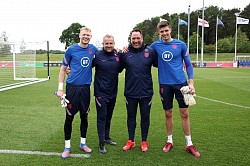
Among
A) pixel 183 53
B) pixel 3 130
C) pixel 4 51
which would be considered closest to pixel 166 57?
pixel 183 53

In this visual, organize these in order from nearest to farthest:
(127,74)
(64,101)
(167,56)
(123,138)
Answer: (64,101) → (167,56) → (127,74) → (123,138)

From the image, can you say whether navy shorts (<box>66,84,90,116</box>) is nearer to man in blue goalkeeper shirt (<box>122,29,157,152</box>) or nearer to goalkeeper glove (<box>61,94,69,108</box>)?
goalkeeper glove (<box>61,94,69,108</box>)

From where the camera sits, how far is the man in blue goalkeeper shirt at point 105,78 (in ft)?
13.8

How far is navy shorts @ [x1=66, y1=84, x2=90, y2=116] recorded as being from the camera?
4086mm

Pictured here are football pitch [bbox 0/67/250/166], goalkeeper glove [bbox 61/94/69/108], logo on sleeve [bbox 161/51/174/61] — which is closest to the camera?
football pitch [bbox 0/67/250/166]

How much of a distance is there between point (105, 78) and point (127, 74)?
0.36m

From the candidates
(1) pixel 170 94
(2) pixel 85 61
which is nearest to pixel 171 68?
(1) pixel 170 94

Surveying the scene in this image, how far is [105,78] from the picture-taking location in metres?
4.24

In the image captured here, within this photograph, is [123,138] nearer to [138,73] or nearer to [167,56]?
[138,73]

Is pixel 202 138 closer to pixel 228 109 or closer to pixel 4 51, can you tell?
pixel 228 109

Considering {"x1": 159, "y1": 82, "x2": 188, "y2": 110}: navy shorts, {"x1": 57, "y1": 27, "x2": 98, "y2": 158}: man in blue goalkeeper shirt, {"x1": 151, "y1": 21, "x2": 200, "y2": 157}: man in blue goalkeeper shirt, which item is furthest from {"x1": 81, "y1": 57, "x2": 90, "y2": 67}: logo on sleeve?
{"x1": 159, "y1": 82, "x2": 188, "y2": 110}: navy shorts

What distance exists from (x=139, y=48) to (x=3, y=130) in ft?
10.7

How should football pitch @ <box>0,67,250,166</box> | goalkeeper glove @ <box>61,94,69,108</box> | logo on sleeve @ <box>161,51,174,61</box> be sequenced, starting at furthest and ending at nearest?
logo on sleeve @ <box>161,51,174,61</box>, goalkeeper glove @ <box>61,94,69,108</box>, football pitch @ <box>0,67,250,166</box>

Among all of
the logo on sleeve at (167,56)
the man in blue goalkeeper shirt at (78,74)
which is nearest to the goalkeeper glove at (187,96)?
the logo on sleeve at (167,56)
